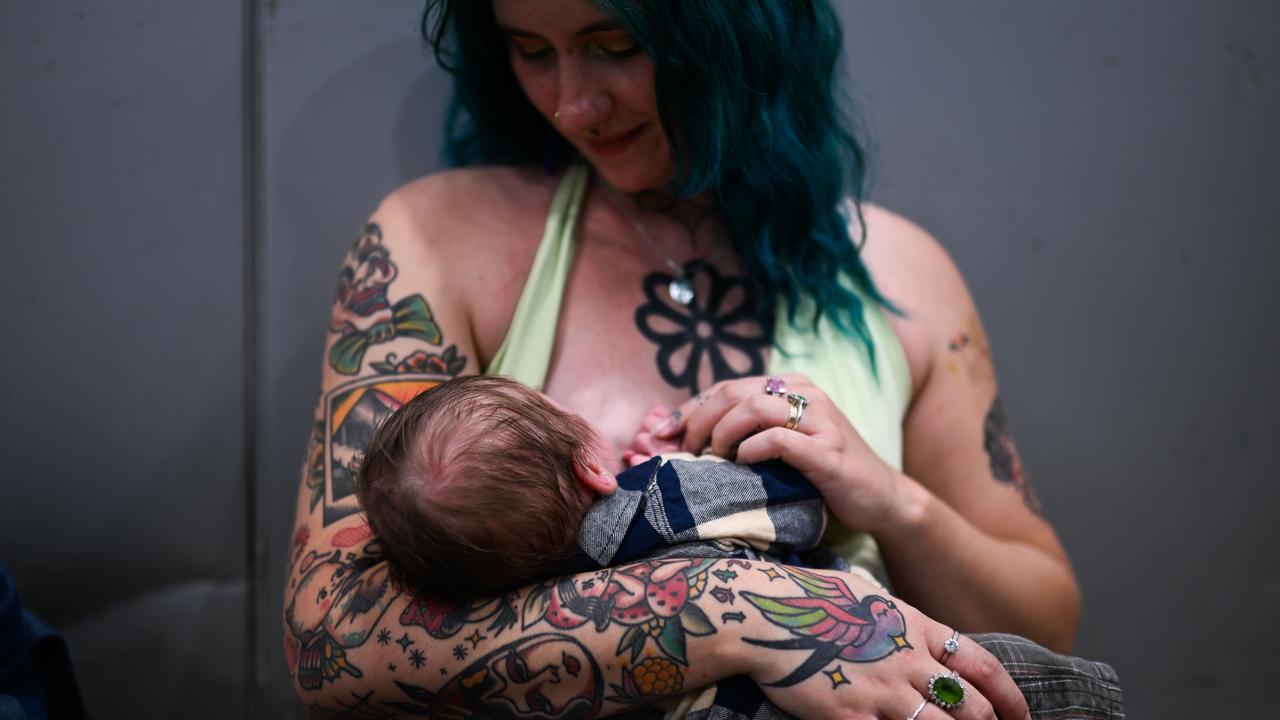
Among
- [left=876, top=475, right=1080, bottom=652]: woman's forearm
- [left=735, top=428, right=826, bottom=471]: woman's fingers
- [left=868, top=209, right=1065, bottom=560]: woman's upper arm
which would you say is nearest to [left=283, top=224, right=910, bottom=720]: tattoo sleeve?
[left=735, top=428, right=826, bottom=471]: woman's fingers

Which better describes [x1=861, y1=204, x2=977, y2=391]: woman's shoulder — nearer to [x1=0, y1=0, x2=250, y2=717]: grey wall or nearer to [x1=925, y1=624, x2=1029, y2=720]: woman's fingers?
[x1=925, y1=624, x2=1029, y2=720]: woman's fingers

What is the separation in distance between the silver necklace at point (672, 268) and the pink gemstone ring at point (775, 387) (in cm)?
27

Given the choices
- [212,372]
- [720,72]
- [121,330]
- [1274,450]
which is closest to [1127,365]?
[1274,450]

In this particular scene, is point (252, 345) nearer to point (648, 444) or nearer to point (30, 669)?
point (30, 669)

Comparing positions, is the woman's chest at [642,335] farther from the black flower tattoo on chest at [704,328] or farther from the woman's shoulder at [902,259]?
the woman's shoulder at [902,259]

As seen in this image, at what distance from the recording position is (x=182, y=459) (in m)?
1.65

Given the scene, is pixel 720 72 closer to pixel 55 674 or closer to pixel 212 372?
pixel 212 372

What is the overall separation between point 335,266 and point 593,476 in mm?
807

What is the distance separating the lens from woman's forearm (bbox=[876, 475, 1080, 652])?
128cm

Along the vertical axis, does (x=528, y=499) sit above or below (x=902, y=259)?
below

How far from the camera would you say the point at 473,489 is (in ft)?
3.21

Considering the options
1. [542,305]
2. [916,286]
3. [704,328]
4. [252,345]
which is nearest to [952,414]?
[916,286]

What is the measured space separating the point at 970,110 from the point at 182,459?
1429mm

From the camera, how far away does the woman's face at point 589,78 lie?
1217 millimetres
